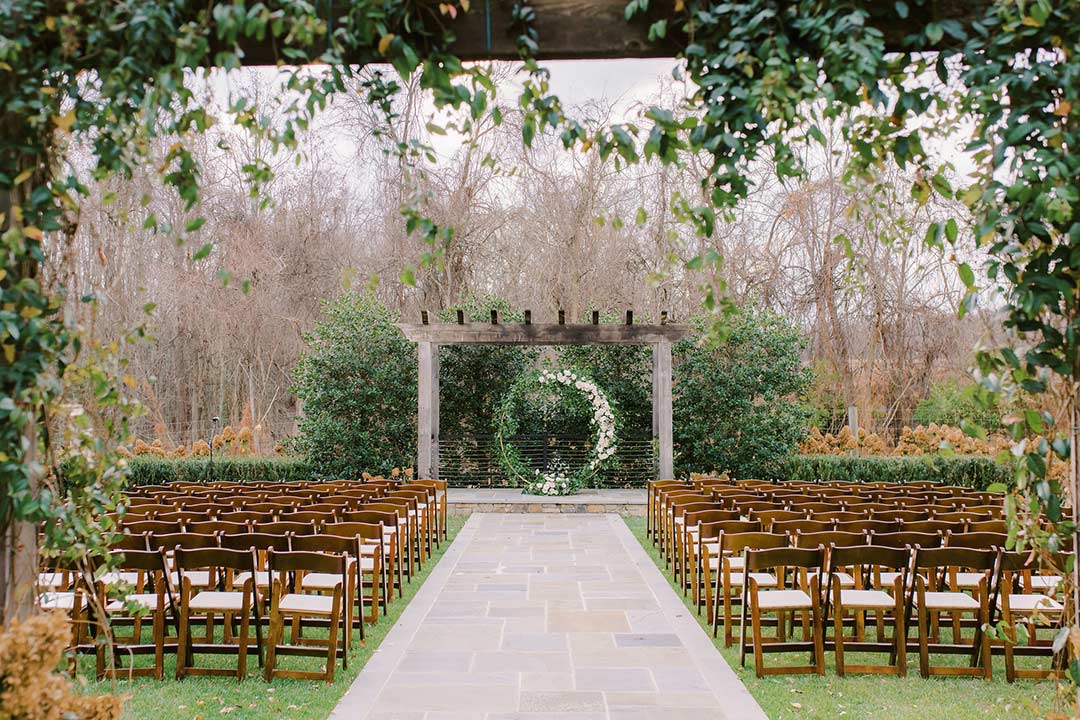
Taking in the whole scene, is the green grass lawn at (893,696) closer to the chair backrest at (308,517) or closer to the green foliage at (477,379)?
the chair backrest at (308,517)

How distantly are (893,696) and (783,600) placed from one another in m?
0.86

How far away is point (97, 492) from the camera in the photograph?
3.67m

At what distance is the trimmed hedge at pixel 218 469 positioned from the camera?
16719 millimetres

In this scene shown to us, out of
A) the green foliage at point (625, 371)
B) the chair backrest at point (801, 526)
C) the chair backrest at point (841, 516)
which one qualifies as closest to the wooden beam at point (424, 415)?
the green foliage at point (625, 371)

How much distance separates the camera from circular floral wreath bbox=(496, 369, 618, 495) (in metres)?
16.2

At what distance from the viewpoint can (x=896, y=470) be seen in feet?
55.7

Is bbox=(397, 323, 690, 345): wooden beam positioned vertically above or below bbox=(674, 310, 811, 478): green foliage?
above

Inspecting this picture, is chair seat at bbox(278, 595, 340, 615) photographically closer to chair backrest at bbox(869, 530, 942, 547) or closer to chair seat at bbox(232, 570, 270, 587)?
chair seat at bbox(232, 570, 270, 587)

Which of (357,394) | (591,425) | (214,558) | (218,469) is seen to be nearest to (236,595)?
(214,558)

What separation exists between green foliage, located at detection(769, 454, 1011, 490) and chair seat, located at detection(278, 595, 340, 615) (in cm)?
1206

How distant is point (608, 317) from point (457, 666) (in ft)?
44.0

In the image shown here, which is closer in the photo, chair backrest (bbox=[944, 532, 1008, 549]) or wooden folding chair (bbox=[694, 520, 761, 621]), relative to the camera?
chair backrest (bbox=[944, 532, 1008, 549])

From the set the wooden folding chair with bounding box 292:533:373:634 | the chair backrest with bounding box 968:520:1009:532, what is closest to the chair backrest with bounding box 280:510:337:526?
the wooden folding chair with bounding box 292:533:373:634

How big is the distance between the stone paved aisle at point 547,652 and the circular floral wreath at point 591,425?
5595 millimetres
